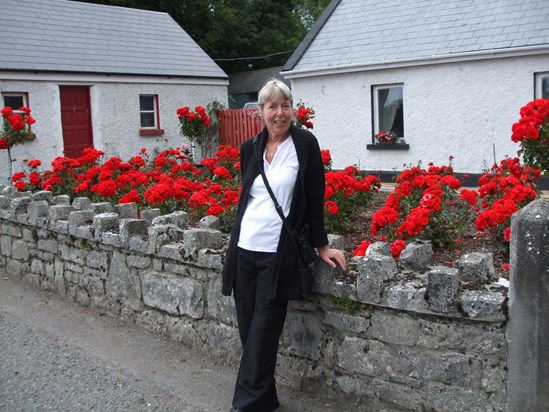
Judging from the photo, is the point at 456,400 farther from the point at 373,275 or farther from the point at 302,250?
the point at 302,250

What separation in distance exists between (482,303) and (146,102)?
1684 cm

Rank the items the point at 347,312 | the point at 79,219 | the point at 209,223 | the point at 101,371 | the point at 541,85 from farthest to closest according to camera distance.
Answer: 1. the point at 541,85
2. the point at 79,219
3. the point at 209,223
4. the point at 101,371
5. the point at 347,312

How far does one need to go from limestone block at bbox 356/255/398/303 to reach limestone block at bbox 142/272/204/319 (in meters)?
1.48

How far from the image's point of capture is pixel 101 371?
4.34 metres

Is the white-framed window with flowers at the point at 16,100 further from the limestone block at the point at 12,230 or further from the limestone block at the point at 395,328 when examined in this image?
the limestone block at the point at 395,328

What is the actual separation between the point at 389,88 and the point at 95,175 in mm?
7989

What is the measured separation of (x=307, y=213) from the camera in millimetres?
3389

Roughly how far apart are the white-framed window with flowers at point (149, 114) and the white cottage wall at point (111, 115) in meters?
0.15

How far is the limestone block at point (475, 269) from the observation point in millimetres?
3184

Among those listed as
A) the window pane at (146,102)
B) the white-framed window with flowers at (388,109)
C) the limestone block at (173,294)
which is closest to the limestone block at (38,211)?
the limestone block at (173,294)

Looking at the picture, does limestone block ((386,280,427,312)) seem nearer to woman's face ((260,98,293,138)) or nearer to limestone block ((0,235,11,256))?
woman's face ((260,98,293,138))

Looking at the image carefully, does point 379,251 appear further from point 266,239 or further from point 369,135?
point 369,135

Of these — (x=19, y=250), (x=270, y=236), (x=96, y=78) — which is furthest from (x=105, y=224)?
(x=96, y=78)

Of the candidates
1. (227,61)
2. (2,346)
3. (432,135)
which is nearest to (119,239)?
(2,346)
